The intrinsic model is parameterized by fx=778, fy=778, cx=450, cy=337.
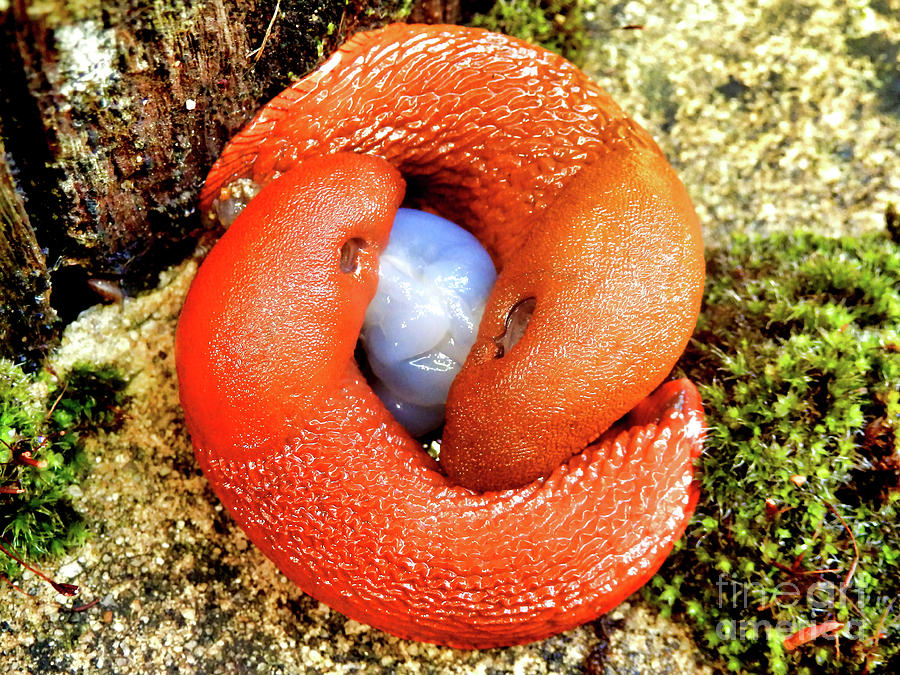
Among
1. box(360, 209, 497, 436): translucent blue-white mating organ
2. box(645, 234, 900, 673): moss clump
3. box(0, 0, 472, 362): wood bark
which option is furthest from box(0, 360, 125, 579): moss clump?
box(645, 234, 900, 673): moss clump

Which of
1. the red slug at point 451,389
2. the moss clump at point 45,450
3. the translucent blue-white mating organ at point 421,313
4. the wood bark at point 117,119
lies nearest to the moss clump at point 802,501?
the red slug at point 451,389

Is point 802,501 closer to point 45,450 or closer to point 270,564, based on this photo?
point 270,564

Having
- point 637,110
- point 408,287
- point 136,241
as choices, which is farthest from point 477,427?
point 637,110

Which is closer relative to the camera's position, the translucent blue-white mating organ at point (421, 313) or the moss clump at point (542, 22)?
the translucent blue-white mating organ at point (421, 313)

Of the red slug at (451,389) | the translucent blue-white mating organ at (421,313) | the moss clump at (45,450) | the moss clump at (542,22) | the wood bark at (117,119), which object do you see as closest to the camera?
the wood bark at (117,119)

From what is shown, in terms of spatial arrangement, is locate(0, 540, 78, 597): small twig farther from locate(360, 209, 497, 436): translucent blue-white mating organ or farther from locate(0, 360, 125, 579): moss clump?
locate(360, 209, 497, 436): translucent blue-white mating organ

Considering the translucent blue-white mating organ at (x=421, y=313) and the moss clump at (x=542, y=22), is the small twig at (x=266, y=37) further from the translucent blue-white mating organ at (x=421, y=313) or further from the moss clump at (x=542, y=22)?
the moss clump at (x=542, y=22)

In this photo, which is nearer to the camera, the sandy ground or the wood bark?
the wood bark
